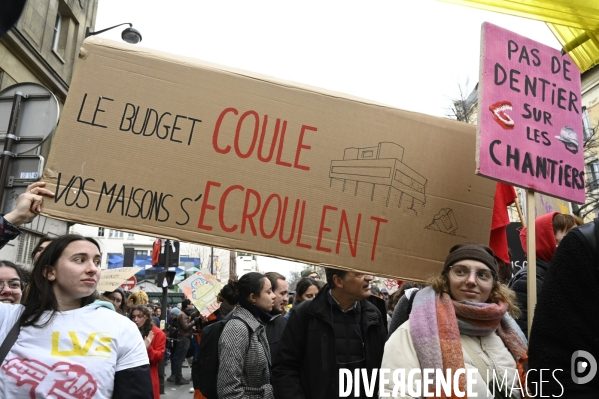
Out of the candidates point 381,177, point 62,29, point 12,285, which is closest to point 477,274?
point 381,177

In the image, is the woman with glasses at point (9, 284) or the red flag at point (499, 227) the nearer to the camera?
the red flag at point (499, 227)

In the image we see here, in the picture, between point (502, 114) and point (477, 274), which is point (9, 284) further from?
point (502, 114)

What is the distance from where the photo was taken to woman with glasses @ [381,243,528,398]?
2.25 meters

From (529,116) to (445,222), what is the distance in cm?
77

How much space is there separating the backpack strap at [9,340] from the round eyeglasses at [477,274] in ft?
6.87

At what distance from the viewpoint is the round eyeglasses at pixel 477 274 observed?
8.27 ft

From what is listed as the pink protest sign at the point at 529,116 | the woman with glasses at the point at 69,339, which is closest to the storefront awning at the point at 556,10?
the pink protest sign at the point at 529,116

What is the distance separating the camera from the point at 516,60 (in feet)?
9.46

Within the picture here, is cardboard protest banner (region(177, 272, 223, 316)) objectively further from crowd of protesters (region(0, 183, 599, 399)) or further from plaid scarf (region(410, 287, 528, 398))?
plaid scarf (region(410, 287, 528, 398))

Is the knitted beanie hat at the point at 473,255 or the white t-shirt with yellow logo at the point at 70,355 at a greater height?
the knitted beanie hat at the point at 473,255

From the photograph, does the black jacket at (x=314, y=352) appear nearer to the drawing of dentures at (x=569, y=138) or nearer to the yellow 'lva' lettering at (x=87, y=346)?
the yellow 'lva' lettering at (x=87, y=346)

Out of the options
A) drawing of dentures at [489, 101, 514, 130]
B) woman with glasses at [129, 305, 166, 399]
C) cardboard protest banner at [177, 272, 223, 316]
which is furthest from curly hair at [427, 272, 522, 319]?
cardboard protest banner at [177, 272, 223, 316]

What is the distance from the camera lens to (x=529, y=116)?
9.33ft

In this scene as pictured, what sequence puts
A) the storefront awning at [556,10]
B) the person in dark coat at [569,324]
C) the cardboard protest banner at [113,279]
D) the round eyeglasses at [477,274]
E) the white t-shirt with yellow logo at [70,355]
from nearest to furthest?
the person in dark coat at [569,324] → the white t-shirt with yellow logo at [70,355] → the round eyeglasses at [477,274] → the storefront awning at [556,10] → the cardboard protest banner at [113,279]
